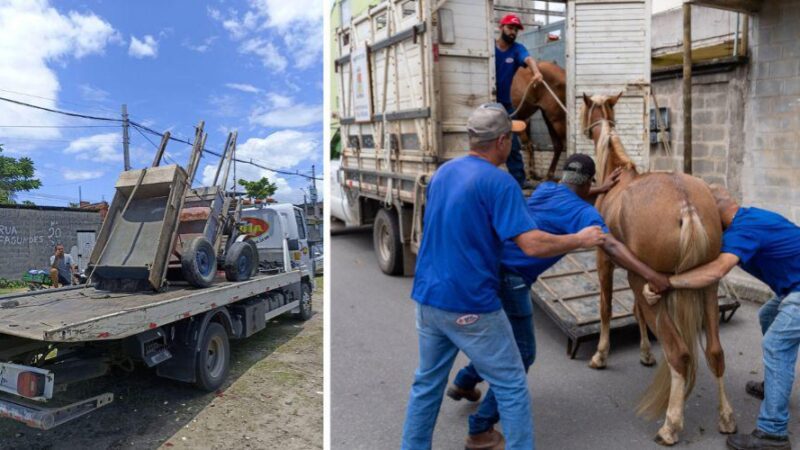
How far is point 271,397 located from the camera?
3.83 meters

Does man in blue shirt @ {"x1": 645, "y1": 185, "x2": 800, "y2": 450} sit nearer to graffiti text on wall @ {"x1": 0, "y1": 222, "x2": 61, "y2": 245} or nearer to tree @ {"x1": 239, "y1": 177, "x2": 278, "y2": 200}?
tree @ {"x1": 239, "y1": 177, "x2": 278, "y2": 200}

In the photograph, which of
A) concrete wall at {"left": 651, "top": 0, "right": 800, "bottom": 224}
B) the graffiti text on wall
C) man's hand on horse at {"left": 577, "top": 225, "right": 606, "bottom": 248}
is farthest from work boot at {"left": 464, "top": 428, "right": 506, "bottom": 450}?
concrete wall at {"left": 651, "top": 0, "right": 800, "bottom": 224}

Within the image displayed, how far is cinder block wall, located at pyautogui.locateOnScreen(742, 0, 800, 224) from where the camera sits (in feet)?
18.8

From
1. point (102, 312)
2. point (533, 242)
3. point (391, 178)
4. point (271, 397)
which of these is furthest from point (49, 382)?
point (391, 178)

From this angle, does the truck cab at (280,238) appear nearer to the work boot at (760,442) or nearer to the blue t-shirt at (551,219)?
the blue t-shirt at (551,219)

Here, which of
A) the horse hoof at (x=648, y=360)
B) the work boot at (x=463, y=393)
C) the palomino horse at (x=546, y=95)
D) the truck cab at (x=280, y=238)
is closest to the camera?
the work boot at (x=463, y=393)

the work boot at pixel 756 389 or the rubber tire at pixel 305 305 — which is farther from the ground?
the rubber tire at pixel 305 305

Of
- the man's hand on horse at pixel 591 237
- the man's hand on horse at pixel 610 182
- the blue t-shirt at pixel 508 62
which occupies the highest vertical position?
the blue t-shirt at pixel 508 62

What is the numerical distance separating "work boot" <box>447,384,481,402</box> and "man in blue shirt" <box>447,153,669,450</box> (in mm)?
558

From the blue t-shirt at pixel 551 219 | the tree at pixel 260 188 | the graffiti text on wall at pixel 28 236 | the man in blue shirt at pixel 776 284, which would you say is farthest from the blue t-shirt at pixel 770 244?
the graffiti text on wall at pixel 28 236

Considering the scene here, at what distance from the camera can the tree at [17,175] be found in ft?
13.0

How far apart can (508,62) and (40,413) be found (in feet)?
16.2

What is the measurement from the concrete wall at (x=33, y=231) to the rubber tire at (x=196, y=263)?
694 millimetres

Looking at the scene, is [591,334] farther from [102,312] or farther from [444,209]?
[102,312]
